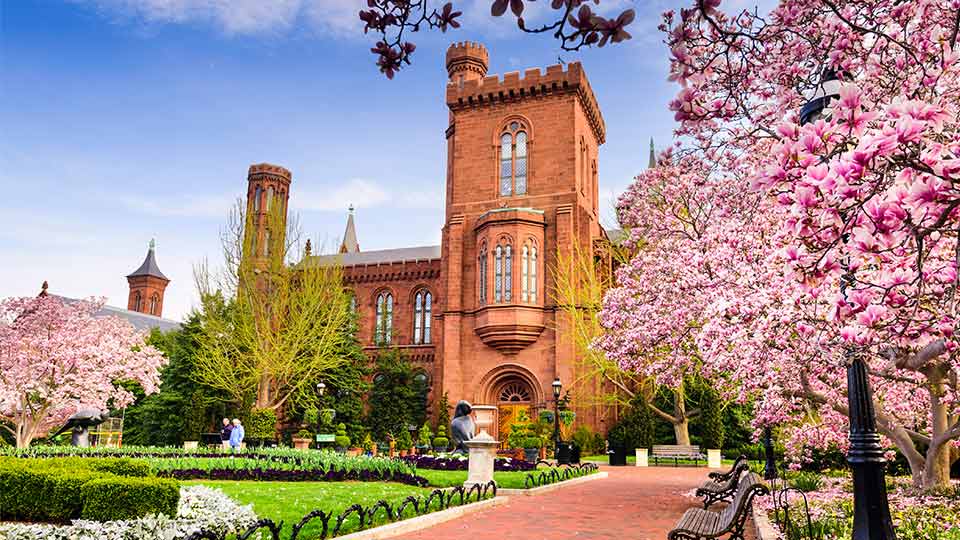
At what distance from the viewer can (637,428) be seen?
29312 millimetres

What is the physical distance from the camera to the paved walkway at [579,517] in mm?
8594

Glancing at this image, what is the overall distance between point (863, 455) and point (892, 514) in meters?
4.49

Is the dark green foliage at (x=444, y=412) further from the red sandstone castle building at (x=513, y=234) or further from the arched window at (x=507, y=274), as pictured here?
the arched window at (x=507, y=274)

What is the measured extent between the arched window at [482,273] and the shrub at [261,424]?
10306 millimetres

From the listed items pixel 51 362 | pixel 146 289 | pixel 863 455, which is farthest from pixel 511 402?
pixel 146 289

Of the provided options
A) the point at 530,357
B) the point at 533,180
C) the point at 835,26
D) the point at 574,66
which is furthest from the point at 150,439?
the point at 835,26

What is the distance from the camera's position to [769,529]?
8.23 meters

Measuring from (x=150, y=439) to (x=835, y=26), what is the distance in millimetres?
36576

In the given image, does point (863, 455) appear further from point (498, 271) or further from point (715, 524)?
point (498, 271)

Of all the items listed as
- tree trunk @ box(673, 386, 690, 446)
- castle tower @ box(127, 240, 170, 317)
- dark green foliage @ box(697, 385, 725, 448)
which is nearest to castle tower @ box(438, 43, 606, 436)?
tree trunk @ box(673, 386, 690, 446)

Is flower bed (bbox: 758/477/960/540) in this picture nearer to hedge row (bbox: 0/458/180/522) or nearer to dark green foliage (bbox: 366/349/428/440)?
hedge row (bbox: 0/458/180/522)

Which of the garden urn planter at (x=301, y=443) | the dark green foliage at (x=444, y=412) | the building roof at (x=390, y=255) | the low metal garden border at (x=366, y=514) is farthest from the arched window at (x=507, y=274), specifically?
the low metal garden border at (x=366, y=514)

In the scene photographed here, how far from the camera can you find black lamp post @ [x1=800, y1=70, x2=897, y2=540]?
15.0 feet

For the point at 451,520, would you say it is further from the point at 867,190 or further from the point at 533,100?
the point at 533,100
